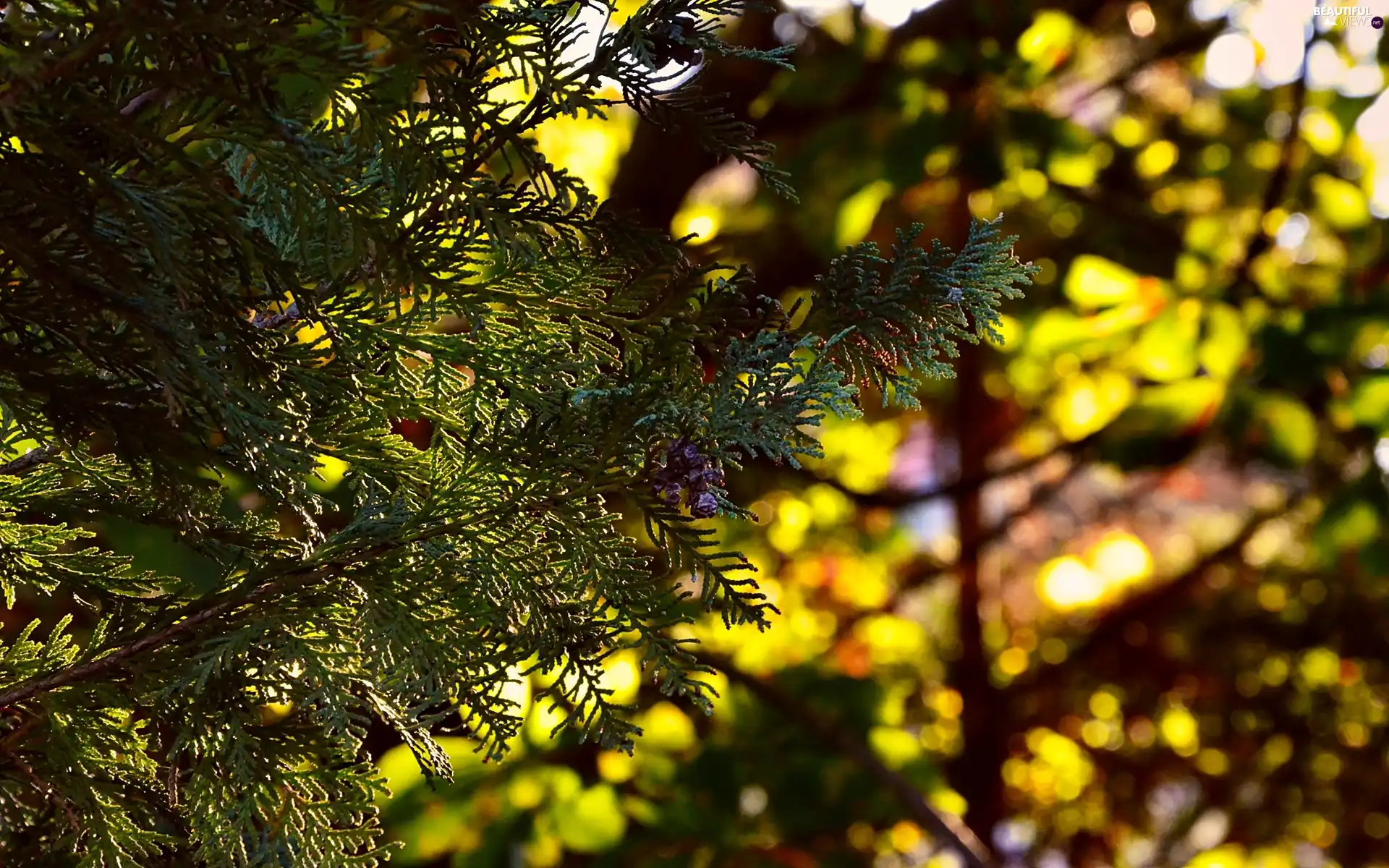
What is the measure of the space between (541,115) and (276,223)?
148mm

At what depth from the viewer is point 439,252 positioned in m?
0.53

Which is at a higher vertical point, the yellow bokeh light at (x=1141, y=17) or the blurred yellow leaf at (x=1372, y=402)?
the yellow bokeh light at (x=1141, y=17)

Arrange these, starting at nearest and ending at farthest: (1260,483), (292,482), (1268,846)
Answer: (292,482), (1268,846), (1260,483)

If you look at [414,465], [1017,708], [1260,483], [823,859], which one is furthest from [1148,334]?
[1260,483]

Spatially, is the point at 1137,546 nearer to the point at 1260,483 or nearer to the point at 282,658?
the point at 1260,483

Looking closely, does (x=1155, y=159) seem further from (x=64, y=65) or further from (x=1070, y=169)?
(x=64, y=65)

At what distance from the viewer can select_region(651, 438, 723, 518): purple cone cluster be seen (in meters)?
0.50

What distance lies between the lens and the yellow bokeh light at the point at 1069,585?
131 inches

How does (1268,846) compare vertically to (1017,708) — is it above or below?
below

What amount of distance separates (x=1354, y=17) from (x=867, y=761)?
145 centimetres

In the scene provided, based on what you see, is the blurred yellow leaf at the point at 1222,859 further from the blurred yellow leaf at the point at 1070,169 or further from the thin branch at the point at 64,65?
the thin branch at the point at 64,65

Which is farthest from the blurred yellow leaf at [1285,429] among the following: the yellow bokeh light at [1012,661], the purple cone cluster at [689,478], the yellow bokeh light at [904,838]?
the yellow bokeh light at [1012,661]

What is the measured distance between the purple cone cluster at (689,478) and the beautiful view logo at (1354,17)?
1.76 metres

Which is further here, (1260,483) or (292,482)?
(1260,483)
